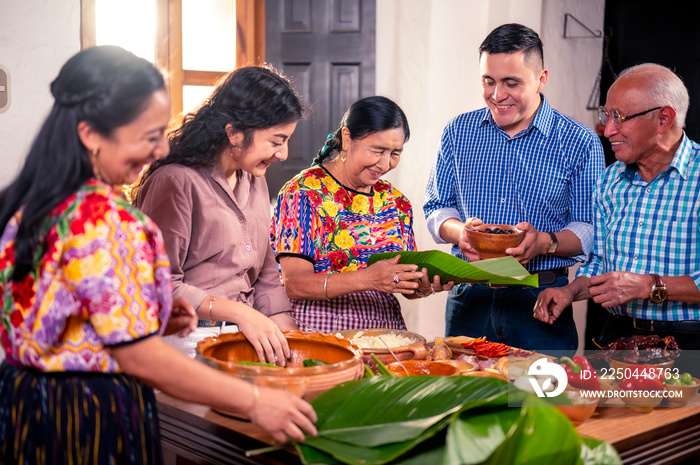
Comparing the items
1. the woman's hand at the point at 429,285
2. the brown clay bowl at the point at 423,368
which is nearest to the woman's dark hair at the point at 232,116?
the woman's hand at the point at 429,285

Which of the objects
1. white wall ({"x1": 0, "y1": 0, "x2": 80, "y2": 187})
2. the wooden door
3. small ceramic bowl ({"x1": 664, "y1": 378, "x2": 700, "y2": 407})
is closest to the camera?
small ceramic bowl ({"x1": 664, "y1": 378, "x2": 700, "y2": 407})

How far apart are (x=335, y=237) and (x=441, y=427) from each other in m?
1.39

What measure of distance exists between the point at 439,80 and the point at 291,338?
297 centimetres

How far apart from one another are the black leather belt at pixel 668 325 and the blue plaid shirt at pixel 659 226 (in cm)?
2

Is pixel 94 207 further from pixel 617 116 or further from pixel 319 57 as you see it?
pixel 319 57

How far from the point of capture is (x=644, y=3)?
5.04 meters

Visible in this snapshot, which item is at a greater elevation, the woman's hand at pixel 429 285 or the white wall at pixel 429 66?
the white wall at pixel 429 66

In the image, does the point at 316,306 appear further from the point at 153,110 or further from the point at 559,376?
the point at 153,110

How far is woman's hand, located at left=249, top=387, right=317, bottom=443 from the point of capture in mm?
1361

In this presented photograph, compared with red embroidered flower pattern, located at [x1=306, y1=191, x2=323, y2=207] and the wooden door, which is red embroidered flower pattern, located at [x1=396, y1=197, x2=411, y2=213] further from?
the wooden door

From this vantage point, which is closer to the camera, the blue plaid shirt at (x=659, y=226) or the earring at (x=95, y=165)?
the earring at (x=95, y=165)

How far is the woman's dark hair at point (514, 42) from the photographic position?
2.96m

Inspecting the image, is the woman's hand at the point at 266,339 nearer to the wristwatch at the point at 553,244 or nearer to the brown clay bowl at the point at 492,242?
the brown clay bowl at the point at 492,242

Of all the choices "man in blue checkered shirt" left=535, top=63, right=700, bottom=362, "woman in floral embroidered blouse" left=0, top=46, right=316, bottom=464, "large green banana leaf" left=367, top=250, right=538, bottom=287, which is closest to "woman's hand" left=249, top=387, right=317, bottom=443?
"woman in floral embroidered blouse" left=0, top=46, right=316, bottom=464
